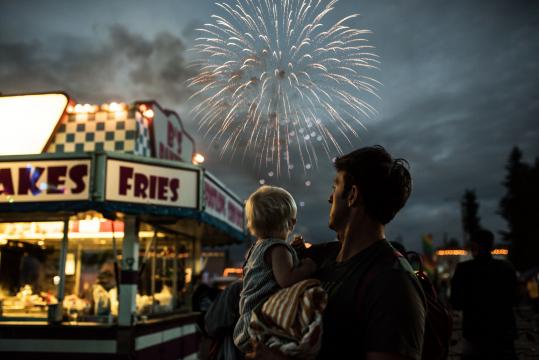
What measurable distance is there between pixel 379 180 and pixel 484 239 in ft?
12.6

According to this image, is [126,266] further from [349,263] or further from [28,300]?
[349,263]

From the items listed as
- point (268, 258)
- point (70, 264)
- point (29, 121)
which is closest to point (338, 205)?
point (268, 258)

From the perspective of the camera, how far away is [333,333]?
171cm

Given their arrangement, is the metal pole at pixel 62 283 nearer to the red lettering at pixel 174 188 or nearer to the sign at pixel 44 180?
the sign at pixel 44 180

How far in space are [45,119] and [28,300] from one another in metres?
3.55

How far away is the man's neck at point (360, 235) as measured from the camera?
185cm

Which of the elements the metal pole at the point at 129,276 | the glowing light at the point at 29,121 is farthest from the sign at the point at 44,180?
the glowing light at the point at 29,121

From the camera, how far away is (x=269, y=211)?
113 inches

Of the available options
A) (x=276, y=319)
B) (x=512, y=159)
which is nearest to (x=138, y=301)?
(x=276, y=319)

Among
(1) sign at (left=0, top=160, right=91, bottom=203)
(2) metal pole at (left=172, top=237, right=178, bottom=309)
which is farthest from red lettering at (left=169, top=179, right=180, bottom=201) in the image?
(2) metal pole at (left=172, top=237, right=178, bottom=309)

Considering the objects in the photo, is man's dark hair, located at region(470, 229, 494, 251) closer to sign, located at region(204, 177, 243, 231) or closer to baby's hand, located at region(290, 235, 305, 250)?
baby's hand, located at region(290, 235, 305, 250)

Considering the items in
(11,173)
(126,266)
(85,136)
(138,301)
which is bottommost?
(138,301)

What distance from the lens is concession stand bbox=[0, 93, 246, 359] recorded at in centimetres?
812

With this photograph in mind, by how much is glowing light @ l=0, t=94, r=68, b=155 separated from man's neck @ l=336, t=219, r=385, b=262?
9.20 metres
